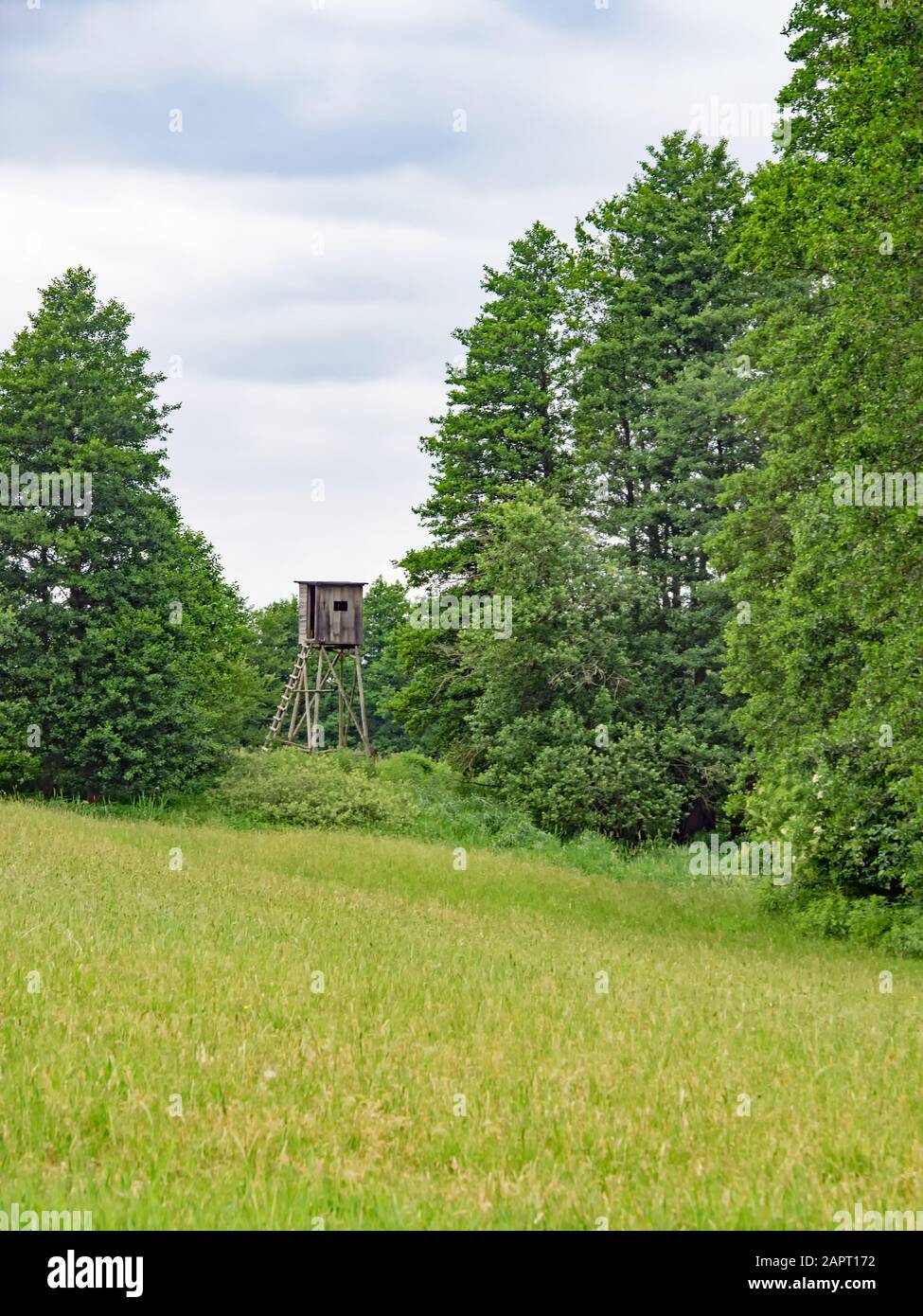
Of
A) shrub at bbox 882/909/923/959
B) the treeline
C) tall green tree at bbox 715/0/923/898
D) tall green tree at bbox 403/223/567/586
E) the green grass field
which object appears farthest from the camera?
tall green tree at bbox 403/223/567/586

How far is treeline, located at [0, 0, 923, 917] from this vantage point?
20.4 meters

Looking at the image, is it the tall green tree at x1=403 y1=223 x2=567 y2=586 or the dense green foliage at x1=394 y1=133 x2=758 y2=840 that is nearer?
the dense green foliage at x1=394 y1=133 x2=758 y2=840

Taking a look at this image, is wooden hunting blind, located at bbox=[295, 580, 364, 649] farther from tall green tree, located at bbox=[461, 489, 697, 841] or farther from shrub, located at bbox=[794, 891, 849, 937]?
shrub, located at bbox=[794, 891, 849, 937]

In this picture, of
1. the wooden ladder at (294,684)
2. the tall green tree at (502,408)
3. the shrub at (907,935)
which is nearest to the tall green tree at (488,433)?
the tall green tree at (502,408)

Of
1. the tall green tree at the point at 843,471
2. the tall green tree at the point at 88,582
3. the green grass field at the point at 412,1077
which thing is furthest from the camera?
the tall green tree at the point at 88,582

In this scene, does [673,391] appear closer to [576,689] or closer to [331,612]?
[576,689]

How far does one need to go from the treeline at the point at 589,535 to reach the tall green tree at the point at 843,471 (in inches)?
4.2

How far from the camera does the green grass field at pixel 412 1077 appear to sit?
501 centimetres

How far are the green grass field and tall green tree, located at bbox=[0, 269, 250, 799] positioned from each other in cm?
1860

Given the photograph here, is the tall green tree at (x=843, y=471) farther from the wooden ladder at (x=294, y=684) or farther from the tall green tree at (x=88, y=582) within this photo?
the wooden ladder at (x=294, y=684)

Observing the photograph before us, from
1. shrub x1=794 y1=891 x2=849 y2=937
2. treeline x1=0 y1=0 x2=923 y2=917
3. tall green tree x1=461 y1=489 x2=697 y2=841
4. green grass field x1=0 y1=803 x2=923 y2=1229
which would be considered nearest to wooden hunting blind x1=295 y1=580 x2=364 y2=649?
treeline x1=0 y1=0 x2=923 y2=917

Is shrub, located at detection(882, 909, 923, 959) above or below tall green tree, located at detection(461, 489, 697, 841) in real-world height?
below

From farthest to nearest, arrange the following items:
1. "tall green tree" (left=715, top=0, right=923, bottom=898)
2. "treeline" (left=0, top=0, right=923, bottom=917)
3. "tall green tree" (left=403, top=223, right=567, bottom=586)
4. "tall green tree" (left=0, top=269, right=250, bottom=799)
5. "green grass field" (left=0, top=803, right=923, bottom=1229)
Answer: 1. "tall green tree" (left=403, top=223, right=567, bottom=586)
2. "tall green tree" (left=0, top=269, right=250, bottom=799)
3. "treeline" (left=0, top=0, right=923, bottom=917)
4. "tall green tree" (left=715, top=0, right=923, bottom=898)
5. "green grass field" (left=0, top=803, right=923, bottom=1229)
